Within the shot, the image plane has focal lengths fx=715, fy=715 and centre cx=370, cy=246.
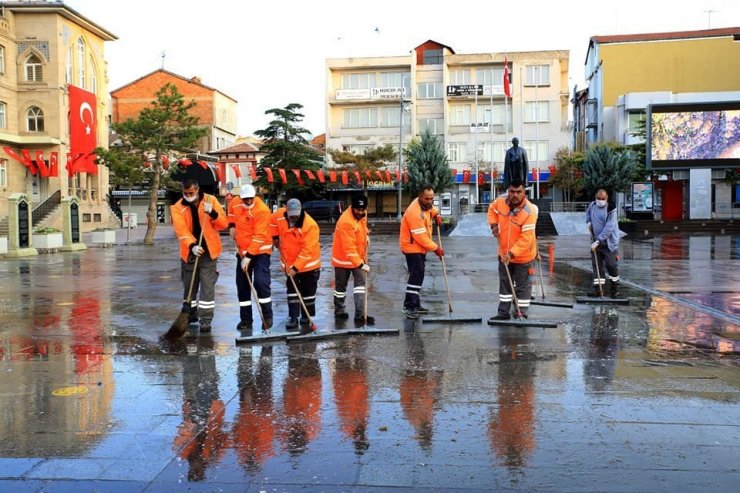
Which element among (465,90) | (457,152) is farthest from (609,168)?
(465,90)

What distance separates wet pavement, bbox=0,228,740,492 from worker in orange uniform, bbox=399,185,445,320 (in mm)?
442

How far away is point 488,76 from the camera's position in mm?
55938

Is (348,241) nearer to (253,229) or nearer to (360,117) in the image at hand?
(253,229)

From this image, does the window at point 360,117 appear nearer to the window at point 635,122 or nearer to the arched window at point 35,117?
the window at point 635,122

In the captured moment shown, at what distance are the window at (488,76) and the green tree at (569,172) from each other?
26.1 feet

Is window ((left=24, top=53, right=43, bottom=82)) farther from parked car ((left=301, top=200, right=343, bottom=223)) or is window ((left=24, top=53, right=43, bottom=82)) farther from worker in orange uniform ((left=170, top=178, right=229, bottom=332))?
worker in orange uniform ((left=170, top=178, right=229, bottom=332))

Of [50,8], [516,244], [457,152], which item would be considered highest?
[50,8]

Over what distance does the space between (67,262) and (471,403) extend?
18.2 meters

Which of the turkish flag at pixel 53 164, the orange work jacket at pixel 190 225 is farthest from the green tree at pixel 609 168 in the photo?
the orange work jacket at pixel 190 225

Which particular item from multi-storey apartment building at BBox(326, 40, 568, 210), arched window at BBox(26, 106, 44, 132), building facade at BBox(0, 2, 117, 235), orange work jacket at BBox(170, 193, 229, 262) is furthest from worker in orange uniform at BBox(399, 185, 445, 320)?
multi-storey apartment building at BBox(326, 40, 568, 210)

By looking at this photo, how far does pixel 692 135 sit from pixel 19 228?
34.6 m

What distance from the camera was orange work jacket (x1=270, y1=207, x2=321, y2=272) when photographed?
8883 mm

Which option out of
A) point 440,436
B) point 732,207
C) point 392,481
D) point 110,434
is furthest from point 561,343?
point 732,207

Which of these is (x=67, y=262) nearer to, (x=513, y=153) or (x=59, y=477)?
(x=513, y=153)
